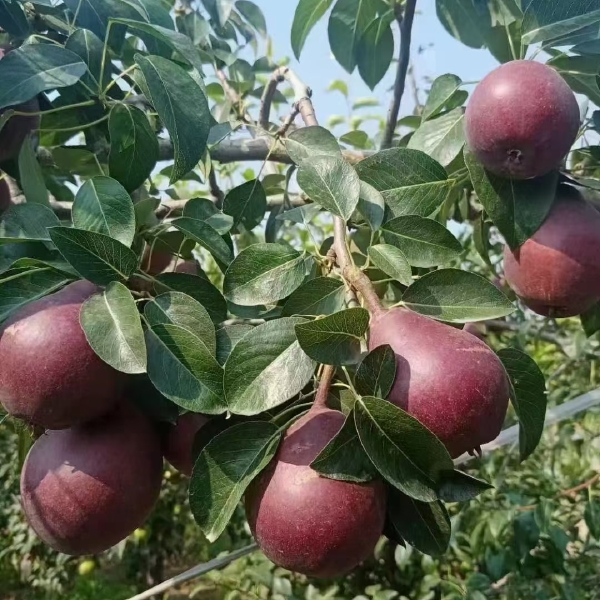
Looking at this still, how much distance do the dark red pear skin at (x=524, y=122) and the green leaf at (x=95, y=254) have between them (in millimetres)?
340

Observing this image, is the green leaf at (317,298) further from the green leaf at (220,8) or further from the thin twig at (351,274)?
the green leaf at (220,8)

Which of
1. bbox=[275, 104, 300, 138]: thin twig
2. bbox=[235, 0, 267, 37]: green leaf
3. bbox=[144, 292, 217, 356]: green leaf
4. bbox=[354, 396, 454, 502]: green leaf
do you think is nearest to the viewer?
bbox=[354, 396, 454, 502]: green leaf

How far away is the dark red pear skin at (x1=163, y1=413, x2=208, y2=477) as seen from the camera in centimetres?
60

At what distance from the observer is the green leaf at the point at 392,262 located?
52 cm

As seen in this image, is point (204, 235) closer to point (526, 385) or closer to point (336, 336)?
point (336, 336)

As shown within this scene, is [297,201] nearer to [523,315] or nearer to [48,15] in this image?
[48,15]

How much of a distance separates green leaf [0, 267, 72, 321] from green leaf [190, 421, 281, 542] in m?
0.18

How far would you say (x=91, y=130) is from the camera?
782 millimetres

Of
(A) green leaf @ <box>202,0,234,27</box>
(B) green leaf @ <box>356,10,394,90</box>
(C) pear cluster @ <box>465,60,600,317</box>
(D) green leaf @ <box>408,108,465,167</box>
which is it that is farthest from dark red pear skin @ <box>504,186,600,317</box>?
(A) green leaf @ <box>202,0,234,27</box>

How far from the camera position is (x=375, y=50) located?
102 centimetres

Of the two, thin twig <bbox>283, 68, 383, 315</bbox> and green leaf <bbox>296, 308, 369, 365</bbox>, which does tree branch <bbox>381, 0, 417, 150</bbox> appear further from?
green leaf <bbox>296, 308, 369, 365</bbox>

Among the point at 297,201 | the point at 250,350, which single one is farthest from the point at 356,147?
the point at 250,350

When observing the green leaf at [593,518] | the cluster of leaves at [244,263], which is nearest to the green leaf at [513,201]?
the cluster of leaves at [244,263]

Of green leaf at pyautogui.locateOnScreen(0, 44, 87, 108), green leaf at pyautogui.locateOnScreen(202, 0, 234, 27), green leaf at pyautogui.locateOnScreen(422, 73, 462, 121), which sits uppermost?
green leaf at pyautogui.locateOnScreen(0, 44, 87, 108)
